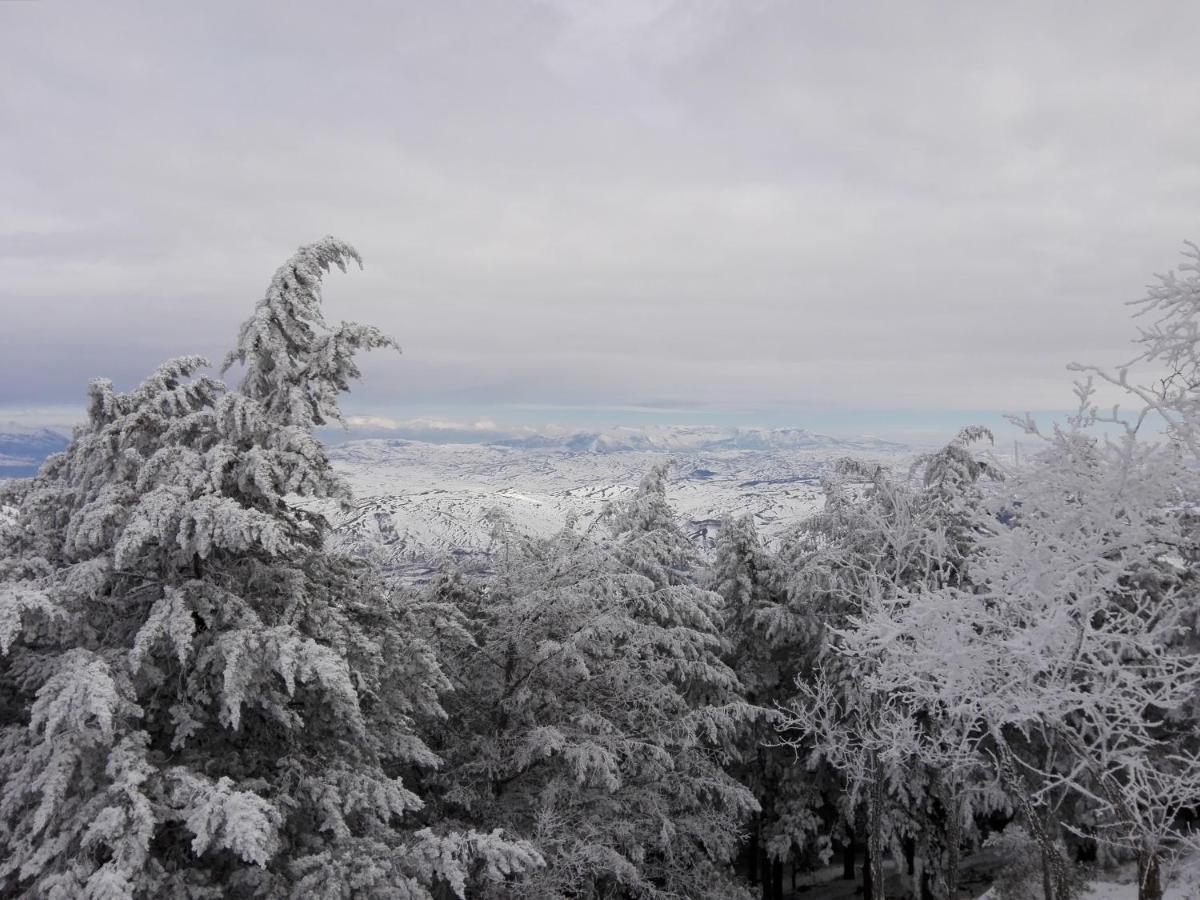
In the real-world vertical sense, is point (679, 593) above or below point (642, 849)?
above

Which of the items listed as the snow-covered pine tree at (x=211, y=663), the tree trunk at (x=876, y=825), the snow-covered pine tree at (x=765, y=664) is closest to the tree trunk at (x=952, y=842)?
the tree trunk at (x=876, y=825)

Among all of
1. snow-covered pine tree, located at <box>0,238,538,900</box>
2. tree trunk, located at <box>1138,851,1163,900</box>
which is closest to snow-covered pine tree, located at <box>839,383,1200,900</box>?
tree trunk, located at <box>1138,851,1163,900</box>

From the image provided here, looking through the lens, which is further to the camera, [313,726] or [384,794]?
[313,726]

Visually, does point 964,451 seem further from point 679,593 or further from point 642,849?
point 642,849

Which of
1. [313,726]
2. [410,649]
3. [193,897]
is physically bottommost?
[193,897]

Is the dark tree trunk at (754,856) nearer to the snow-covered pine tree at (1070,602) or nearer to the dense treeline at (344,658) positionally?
the dense treeline at (344,658)

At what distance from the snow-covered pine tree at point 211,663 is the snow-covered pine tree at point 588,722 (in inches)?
121

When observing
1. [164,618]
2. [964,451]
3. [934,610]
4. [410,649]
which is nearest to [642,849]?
[410,649]

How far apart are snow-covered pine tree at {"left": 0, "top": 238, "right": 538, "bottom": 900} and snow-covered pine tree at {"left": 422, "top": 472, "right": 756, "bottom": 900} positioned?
307 cm

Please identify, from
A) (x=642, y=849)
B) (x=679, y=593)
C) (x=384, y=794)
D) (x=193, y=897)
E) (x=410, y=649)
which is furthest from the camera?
(x=679, y=593)

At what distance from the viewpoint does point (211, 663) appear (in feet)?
26.8

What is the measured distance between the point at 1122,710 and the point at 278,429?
9690 mm

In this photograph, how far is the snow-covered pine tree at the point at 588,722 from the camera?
12.1 meters

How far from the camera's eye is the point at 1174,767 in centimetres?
1572
